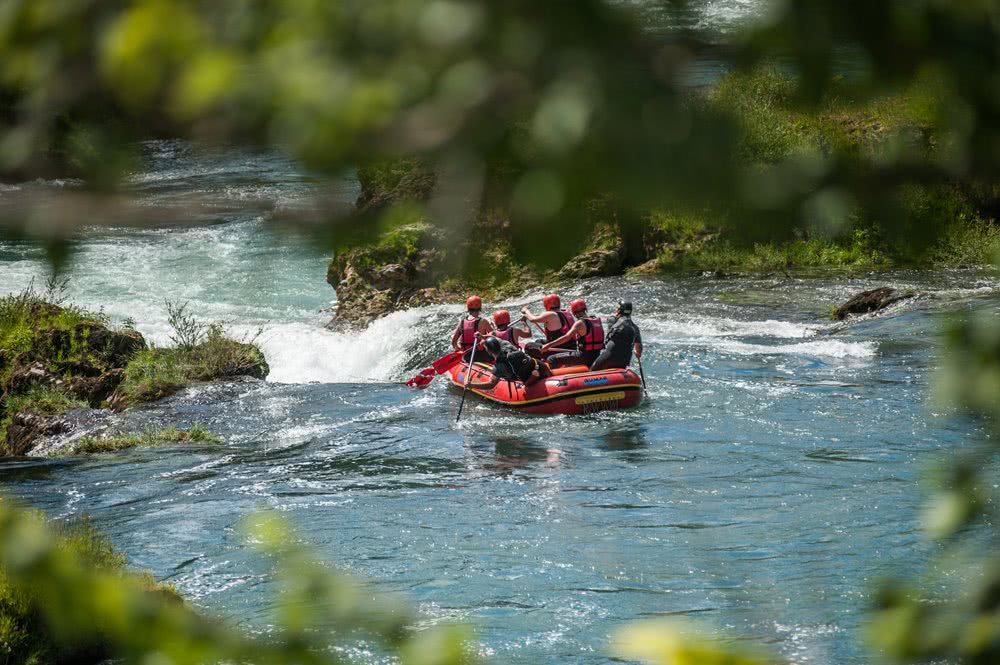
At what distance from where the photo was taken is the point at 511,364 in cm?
1561

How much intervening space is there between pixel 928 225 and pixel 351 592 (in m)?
0.75

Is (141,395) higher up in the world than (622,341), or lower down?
lower down

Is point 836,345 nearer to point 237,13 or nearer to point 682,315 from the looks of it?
point 682,315

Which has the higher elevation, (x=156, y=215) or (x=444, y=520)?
(x=156, y=215)

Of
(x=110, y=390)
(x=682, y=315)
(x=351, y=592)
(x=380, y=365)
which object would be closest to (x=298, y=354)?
(x=380, y=365)

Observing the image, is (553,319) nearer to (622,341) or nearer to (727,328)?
(622,341)

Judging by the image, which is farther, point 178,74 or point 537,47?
point 178,74

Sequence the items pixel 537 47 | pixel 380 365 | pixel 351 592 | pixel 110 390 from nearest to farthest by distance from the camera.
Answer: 1. pixel 537 47
2. pixel 351 592
3. pixel 110 390
4. pixel 380 365

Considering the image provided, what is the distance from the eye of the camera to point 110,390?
16281 millimetres

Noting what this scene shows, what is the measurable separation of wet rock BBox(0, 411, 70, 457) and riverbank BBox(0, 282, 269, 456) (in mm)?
13

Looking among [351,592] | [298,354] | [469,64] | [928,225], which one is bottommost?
[298,354]

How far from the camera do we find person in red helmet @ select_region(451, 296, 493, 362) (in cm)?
1675

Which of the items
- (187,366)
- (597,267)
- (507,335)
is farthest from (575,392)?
(597,267)

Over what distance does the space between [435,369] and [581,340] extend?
2.70m
